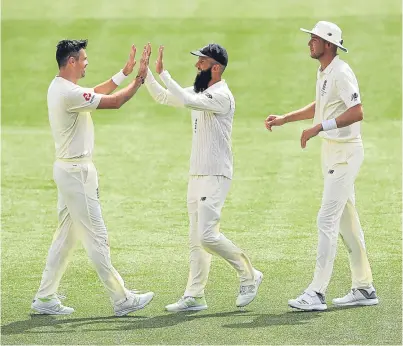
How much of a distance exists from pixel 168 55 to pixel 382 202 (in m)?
10.3

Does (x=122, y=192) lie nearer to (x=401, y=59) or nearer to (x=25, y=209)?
(x=25, y=209)

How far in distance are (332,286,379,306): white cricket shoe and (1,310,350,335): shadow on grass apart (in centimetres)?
39

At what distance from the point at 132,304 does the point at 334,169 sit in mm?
1995

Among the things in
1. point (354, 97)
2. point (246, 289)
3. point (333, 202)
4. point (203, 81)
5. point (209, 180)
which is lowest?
point (246, 289)

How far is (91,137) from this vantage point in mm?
9805

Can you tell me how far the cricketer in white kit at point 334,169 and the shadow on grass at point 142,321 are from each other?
286 millimetres

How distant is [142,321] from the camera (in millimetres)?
9531

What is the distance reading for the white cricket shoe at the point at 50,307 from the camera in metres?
9.78

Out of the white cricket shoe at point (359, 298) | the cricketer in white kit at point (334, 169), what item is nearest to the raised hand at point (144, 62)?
the cricketer in white kit at point (334, 169)

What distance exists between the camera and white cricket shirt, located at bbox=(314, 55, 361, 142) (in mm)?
9867

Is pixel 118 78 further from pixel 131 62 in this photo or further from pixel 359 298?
pixel 359 298

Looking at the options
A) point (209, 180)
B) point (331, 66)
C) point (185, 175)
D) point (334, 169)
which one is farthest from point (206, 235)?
point (185, 175)

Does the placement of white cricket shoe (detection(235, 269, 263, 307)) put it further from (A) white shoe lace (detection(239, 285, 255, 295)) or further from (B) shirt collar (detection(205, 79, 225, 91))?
(B) shirt collar (detection(205, 79, 225, 91))

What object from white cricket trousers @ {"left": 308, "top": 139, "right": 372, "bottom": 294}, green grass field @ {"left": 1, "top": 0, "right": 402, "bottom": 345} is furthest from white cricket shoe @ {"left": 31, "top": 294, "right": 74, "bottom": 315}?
white cricket trousers @ {"left": 308, "top": 139, "right": 372, "bottom": 294}
